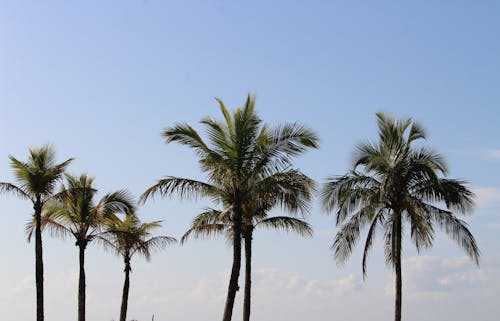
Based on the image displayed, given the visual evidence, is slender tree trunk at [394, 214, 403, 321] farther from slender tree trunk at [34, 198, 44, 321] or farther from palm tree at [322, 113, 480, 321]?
slender tree trunk at [34, 198, 44, 321]

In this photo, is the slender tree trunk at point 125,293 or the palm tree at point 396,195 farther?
the slender tree trunk at point 125,293

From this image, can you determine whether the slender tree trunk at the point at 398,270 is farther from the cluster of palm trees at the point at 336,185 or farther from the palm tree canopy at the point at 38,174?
the palm tree canopy at the point at 38,174

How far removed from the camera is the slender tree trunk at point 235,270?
27766mm

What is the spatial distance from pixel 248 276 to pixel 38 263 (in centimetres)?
887

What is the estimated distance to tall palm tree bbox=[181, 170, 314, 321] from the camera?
28109mm

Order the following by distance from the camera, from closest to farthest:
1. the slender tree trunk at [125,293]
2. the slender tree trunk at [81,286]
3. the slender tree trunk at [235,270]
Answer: the slender tree trunk at [235,270] < the slender tree trunk at [81,286] < the slender tree trunk at [125,293]

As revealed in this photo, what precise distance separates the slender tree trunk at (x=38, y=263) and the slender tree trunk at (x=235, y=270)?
858cm

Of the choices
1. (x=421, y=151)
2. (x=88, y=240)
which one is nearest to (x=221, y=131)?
(x=421, y=151)

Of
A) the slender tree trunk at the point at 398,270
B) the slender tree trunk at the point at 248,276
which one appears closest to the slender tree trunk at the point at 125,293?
the slender tree trunk at the point at 248,276

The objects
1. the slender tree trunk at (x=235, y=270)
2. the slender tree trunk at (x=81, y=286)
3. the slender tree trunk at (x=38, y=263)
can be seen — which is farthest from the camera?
the slender tree trunk at (x=81, y=286)

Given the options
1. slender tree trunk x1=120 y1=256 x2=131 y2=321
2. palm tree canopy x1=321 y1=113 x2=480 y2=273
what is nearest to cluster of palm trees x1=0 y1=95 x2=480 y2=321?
palm tree canopy x1=321 y1=113 x2=480 y2=273

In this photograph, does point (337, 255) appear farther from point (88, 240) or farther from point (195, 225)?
point (88, 240)

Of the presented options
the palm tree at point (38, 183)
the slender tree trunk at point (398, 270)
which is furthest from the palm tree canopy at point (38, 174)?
the slender tree trunk at point (398, 270)

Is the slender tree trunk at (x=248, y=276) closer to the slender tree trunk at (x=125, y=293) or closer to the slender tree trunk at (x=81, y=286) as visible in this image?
the slender tree trunk at (x=81, y=286)
